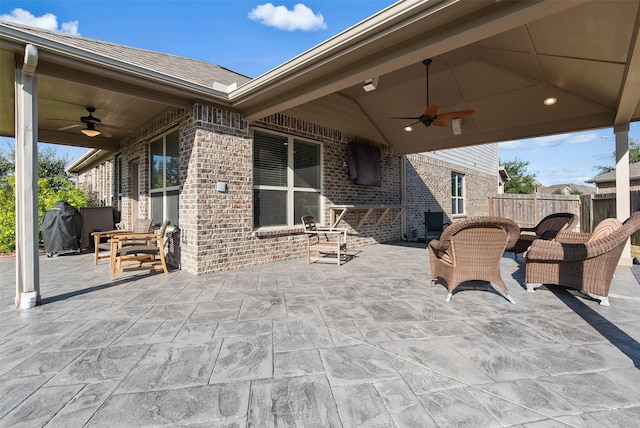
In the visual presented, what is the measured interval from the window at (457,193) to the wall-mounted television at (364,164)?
589cm

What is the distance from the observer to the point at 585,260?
3051 mm

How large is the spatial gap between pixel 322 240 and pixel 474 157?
34.0 ft

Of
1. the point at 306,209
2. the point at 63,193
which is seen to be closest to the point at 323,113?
the point at 306,209

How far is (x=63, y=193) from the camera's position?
25.1 ft

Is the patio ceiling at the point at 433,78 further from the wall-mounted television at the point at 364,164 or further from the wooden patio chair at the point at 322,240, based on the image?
the wooden patio chair at the point at 322,240

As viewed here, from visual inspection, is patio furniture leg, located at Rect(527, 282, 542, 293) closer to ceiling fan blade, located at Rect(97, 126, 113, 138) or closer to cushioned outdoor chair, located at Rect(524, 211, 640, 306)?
cushioned outdoor chair, located at Rect(524, 211, 640, 306)

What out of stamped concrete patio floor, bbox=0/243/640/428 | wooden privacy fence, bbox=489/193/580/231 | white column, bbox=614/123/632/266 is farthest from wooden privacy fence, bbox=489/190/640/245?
stamped concrete patio floor, bbox=0/243/640/428

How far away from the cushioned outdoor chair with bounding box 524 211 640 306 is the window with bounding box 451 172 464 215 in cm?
865

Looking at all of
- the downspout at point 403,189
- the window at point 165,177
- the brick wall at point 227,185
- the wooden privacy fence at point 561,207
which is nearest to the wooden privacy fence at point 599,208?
the wooden privacy fence at point 561,207

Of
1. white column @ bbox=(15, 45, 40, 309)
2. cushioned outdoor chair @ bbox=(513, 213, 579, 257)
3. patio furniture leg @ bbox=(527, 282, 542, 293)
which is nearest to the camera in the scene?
white column @ bbox=(15, 45, 40, 309)

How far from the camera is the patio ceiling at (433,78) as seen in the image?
2.57 meters

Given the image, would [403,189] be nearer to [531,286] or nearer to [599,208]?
[599,208]

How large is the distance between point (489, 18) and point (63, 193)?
9941 mm

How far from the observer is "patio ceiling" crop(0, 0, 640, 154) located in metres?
2.57
